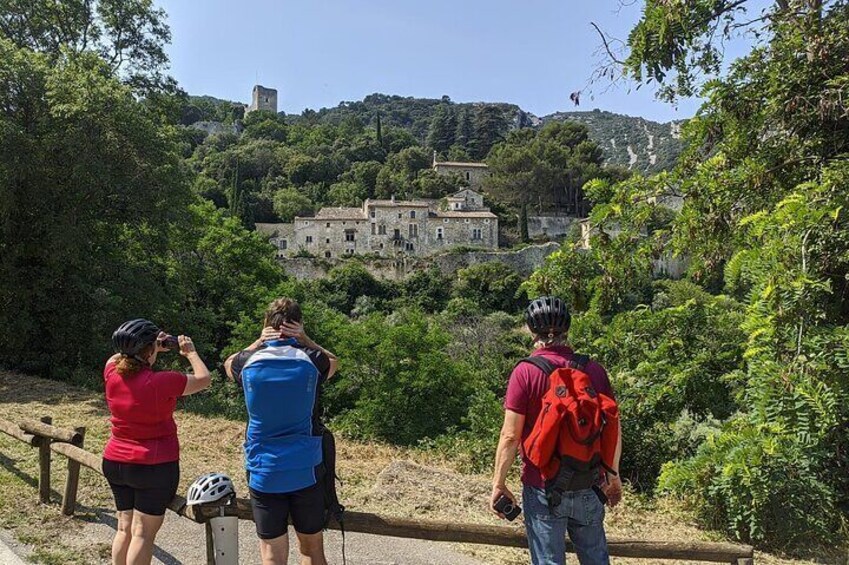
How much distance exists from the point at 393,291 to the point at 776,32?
55055 mm

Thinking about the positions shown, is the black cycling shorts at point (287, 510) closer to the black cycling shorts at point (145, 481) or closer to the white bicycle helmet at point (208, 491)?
the white bicycle helmet at point (208, 491)

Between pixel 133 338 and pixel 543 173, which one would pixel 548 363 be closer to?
pixel 133 338

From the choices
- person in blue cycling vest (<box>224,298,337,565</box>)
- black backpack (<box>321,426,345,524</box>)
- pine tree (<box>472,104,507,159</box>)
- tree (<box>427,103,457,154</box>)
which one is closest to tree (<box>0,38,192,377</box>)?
person in blue cycling vest (<box>224,298,337,565</box>)

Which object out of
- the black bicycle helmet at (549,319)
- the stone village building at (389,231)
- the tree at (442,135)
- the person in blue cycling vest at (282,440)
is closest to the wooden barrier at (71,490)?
the person in blue cycling vest at (282,440)

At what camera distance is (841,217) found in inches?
197

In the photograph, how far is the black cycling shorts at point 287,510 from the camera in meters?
3.20

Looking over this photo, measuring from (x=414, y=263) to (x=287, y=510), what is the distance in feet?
204

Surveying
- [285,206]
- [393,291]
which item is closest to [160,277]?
[393,291]

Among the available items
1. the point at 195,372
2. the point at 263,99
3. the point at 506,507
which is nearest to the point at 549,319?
the point at 506,507

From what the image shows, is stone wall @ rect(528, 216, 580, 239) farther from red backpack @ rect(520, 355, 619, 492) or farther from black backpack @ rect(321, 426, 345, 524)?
red backpack @ rect(520, 355, 619, 492)

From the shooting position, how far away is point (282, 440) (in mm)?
3170

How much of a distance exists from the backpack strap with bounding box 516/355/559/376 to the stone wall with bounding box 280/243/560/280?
61.1m

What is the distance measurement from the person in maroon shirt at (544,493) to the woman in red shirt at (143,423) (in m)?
1.88

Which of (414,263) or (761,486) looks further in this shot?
(414,263)
